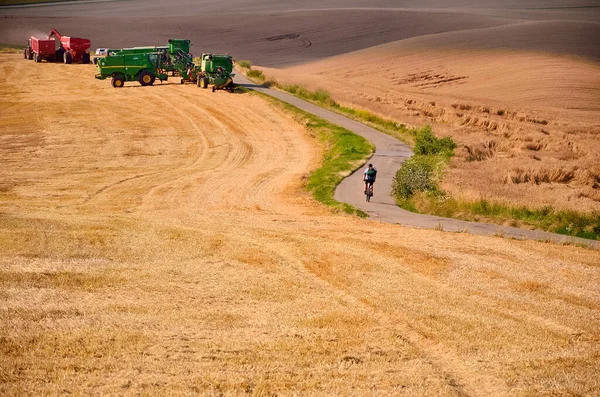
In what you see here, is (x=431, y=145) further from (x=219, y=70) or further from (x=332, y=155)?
(x=219, y=70)

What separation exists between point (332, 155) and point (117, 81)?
1092 inches

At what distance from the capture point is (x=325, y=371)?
11.6m

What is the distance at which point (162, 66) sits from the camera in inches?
2361

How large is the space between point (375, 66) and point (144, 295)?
68289 mm

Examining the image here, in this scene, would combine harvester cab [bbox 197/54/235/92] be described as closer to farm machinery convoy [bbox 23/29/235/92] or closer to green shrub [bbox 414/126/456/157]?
farm machinery convoy [bbox 23/29/235/92]

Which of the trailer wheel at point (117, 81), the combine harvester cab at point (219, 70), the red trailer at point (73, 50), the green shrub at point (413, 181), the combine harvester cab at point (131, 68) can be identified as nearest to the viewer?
the green shrub at point (413, 181)

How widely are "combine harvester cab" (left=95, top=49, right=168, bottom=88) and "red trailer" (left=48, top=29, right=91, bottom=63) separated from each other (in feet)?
53.1

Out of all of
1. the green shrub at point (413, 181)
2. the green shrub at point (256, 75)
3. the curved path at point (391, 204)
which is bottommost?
the curved path at point (391, 204)

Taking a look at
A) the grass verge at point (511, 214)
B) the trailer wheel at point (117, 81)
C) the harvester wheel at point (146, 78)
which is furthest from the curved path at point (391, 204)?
the trailer wheel at point (117, 81)

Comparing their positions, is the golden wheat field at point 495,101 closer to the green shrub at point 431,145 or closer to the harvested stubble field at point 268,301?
the green shrub at point 431,145

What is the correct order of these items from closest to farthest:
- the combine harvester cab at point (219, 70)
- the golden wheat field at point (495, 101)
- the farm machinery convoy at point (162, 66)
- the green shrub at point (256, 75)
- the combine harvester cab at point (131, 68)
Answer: the golden wheat field at point (495, 101), the combine harvester cab at point (219, 70), the farm machinery convoy at point (162, 66), the combine harvester cab at point (131, 68), the green shrub at point (256, 75)

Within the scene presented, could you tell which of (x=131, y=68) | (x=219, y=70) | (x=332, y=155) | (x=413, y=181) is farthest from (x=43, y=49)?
(x=413, y=181)

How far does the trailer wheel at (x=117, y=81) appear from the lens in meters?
58.5

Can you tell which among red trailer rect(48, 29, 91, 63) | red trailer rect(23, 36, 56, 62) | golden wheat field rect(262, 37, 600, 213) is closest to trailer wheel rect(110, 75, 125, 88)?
golden wheat field rect(262, 37, 600, 213)
